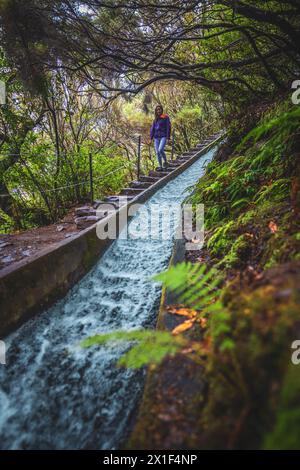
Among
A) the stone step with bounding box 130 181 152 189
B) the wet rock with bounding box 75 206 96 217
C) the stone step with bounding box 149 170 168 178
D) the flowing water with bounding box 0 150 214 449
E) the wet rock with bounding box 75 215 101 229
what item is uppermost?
the stone step with bounding box 149 170 168 178

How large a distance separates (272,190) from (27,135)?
7143 millimetres

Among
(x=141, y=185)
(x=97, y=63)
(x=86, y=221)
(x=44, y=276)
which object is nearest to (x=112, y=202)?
(x=86, y=221)

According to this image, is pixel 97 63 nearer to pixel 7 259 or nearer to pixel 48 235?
pixel 48 235

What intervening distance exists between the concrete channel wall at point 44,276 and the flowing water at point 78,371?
6.1 inches

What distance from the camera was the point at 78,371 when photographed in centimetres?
318

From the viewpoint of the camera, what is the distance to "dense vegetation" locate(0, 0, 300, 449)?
147 centimetres

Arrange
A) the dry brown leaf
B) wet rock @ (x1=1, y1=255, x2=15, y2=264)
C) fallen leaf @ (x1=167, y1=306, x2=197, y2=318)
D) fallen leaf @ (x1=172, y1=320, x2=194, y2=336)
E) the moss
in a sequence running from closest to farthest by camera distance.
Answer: the moss, fallen leaf @ (x1=172, y1=320, x2=194, y2=336), fallen leaf @ (x1=167, y1=306, x2=197, y2=318), the dry brown leaf, wet rock @ (x1=1, y1=255, x2=15, y2=264)

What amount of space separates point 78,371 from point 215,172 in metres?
5.13

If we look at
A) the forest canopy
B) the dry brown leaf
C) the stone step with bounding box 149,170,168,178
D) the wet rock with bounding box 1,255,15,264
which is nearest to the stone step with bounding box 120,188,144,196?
the forest canopy

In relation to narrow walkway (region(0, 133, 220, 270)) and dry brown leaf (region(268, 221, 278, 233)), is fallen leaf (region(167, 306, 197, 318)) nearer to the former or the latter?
dry brown leaf (region(268, 221, 278, 233))

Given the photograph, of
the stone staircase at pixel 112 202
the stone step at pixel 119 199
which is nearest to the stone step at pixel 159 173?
the stone staircase at pixel 112 202

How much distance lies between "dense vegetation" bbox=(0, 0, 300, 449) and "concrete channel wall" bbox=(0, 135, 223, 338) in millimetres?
1668

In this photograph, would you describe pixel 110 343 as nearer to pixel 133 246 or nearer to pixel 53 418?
pixel 53 418

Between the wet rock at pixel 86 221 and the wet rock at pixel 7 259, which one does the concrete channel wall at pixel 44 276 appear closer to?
the wet rock at pixel 86 221
